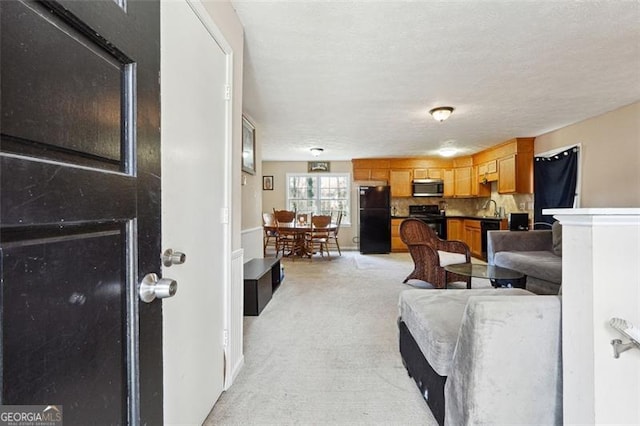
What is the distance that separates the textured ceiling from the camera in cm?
196

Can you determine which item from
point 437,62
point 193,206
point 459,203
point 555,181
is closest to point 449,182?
point 459,203

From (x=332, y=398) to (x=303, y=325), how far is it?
42.5 inches

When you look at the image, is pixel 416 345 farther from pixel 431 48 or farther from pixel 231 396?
pixel 431 48

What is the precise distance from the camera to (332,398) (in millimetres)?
1728

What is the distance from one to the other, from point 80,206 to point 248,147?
136 inches

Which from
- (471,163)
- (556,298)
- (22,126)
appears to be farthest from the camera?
(471,163)

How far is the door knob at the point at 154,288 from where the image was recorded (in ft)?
2.22

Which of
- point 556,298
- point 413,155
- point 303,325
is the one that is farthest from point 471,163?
point 556,298

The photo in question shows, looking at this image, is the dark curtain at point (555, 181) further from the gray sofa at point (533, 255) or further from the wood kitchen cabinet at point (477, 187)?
the wood kitchen cabinet at point (477, 187)

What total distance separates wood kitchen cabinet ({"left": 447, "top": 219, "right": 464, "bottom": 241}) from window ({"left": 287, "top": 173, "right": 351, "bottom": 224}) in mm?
2418

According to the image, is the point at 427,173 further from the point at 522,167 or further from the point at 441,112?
the point at 441,112

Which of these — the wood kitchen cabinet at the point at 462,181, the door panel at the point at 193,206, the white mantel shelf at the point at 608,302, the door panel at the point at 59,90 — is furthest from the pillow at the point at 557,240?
the door panel at the point at 59,90

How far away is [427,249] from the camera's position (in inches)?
153

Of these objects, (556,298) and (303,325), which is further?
(303,325)
